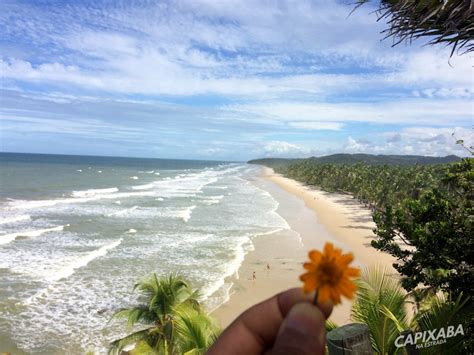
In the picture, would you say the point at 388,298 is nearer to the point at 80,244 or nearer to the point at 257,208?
the point at 80,244

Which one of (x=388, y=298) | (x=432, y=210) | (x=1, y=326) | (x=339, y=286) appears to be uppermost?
(x=339, y=286)

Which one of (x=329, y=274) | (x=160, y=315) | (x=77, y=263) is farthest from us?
(x=77, y=263)

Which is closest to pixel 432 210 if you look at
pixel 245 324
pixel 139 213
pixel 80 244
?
pixel 245 324

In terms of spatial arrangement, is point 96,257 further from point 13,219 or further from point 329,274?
point 329,274

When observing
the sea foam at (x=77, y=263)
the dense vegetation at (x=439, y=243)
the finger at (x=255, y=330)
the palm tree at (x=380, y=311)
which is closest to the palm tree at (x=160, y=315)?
the dense vegetation at (x=439, y=243)

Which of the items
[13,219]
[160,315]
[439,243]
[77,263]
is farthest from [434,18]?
[13,219]
